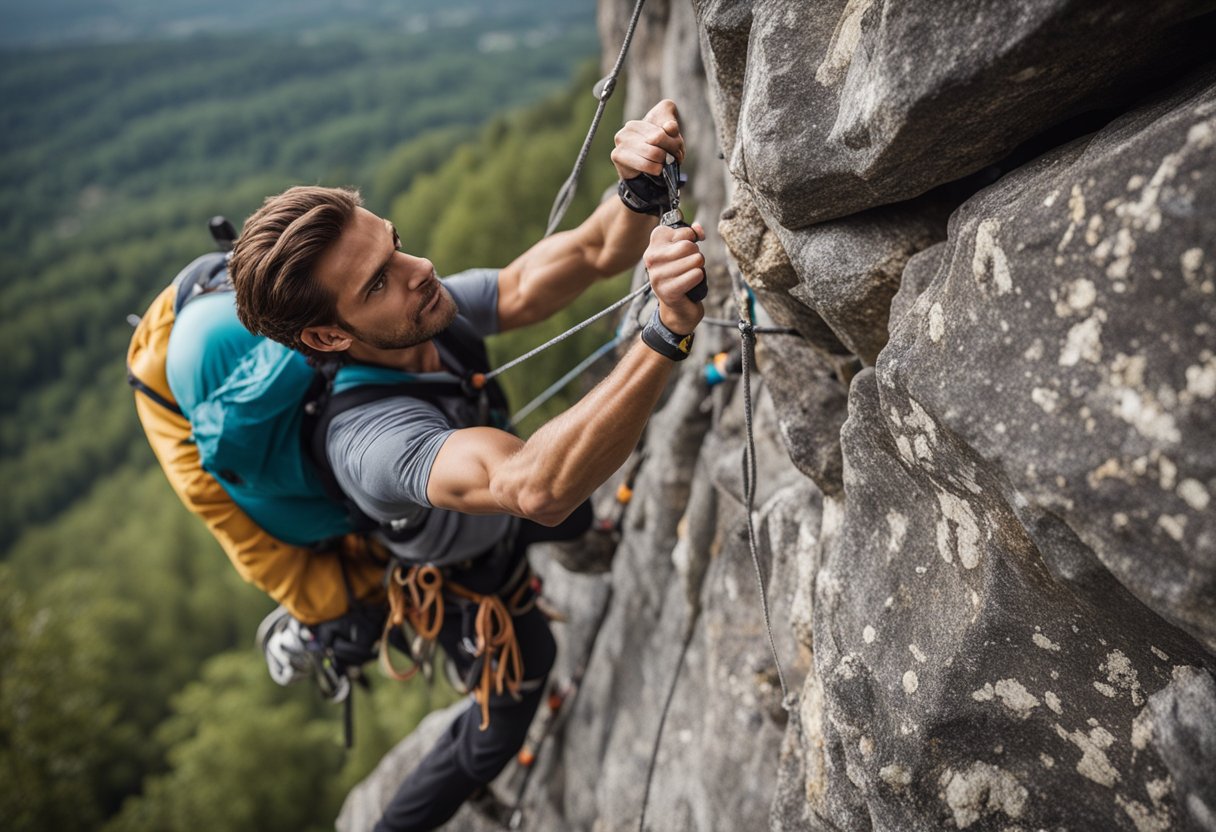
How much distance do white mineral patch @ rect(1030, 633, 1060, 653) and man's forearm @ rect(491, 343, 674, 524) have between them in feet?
4.63

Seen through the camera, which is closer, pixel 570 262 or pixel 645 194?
pixel 645 194

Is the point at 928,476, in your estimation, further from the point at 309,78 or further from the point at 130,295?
the point at 309,78

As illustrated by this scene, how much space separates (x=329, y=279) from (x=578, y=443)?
1410 millimetres

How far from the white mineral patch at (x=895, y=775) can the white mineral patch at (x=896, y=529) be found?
74 cm

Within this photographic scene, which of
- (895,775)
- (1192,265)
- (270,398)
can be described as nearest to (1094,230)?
(1192,265)

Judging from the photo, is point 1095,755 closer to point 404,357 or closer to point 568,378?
point 404,357

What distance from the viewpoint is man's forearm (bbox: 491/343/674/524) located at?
9.46 ft

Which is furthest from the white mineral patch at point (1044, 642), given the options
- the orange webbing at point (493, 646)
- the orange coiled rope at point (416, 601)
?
the orange webbing at point (493, 646)

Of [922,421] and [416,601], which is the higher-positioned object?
[922,421]

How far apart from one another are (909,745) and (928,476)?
3.09 ft

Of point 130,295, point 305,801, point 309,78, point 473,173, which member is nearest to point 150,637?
point 305,801

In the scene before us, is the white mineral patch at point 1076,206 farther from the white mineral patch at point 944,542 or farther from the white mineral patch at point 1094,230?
the white mineral patch at point 944,542

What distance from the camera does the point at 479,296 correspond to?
4867 millimetres

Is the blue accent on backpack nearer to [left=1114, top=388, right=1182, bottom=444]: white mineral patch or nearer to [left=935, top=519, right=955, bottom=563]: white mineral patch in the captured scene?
[left=935, top=519, right=955, bottom=563]: white mineral patch
